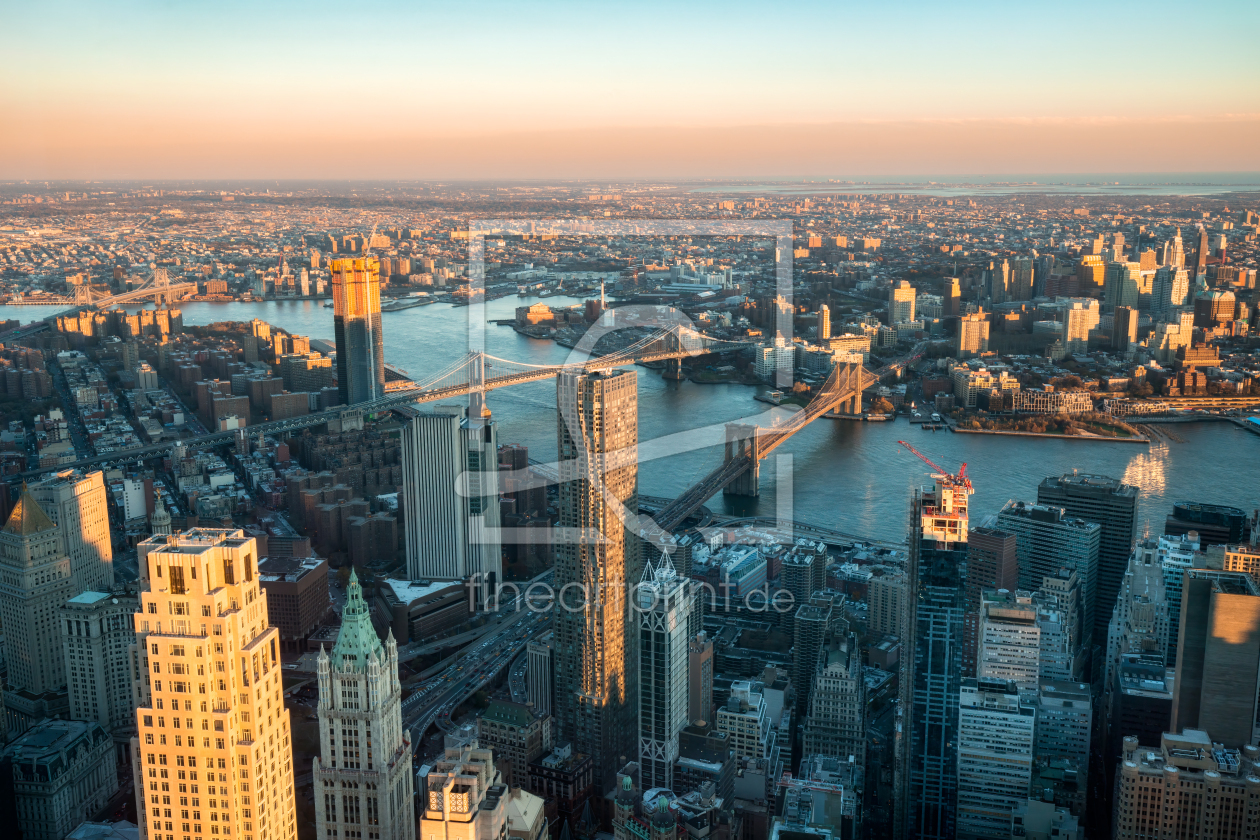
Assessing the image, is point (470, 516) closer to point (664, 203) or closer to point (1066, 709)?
point (1066, 709)

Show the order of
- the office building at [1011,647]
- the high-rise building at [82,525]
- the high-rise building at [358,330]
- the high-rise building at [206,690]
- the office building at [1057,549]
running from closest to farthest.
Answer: the high-rise building at [206,690]
the office building at [1011,647]
the high-rise building at [82,525]
the office building at [1057,549]
the high-rise building at [358,330]

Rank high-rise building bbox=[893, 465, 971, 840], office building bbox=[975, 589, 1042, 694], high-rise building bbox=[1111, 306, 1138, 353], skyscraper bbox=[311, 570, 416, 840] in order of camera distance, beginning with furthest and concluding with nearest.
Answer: high-rise building bbox=[1111, 306, 1138, 353], office building bbox=[975, 589, 1042, 694], high-rise building bbox=[893, 465, 971, 840], skyscraper bbox=[311, 570, 416, 840]

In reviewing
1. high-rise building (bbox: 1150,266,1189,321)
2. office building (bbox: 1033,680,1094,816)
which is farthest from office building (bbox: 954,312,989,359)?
office building (bbox: 1033,680,1094,816)

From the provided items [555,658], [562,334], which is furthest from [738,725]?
[562,334]

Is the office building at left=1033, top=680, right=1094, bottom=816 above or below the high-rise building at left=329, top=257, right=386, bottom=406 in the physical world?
below

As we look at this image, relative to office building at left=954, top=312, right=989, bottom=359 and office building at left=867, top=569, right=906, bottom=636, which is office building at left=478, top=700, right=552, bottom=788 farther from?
office building at left=954, top=312, right=989, bottom=359

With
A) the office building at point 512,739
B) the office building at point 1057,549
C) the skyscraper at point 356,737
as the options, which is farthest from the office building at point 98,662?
the office building at point 1057,549

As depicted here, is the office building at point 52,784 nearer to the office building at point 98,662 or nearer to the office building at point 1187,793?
the office building at point 98,662

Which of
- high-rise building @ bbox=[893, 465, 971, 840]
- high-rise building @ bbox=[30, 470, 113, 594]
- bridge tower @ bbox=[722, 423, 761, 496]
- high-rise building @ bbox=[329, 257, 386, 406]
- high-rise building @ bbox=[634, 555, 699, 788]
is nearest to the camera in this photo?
high-rise building @ bbox=[893, 465, 971, 840]
